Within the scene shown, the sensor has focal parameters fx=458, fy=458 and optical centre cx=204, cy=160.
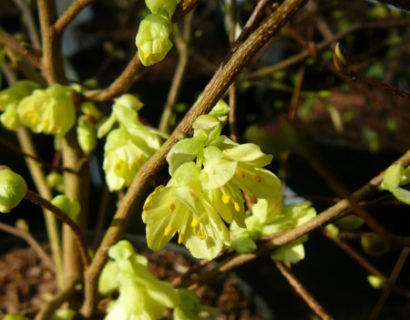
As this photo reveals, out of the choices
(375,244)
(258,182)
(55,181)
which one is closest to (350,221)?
(375,244)

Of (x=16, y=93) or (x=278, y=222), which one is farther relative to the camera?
(x=16, y=93)

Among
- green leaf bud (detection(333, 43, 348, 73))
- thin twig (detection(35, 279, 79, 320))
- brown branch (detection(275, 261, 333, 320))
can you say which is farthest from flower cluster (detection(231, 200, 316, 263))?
thin twig (detection(35, 279, 79, 320))

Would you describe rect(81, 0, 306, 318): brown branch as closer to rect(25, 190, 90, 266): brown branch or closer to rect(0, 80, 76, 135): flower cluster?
rect(25, 190, 90, 266): brown branch

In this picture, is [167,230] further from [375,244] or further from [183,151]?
[375,244]

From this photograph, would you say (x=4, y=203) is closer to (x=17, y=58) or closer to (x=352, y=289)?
(x=17, y=58)

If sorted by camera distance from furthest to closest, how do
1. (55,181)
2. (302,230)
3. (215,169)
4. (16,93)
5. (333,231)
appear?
1. (55,181)
2. (16,93)
3. (333,231)
4. (302,230)
5. (215,169)

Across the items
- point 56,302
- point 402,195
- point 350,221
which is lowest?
point 56,302

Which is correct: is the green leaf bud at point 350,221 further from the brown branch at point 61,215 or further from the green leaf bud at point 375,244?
the brown branch at point 61,215

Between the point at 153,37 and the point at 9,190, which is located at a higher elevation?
the point at 153,37
